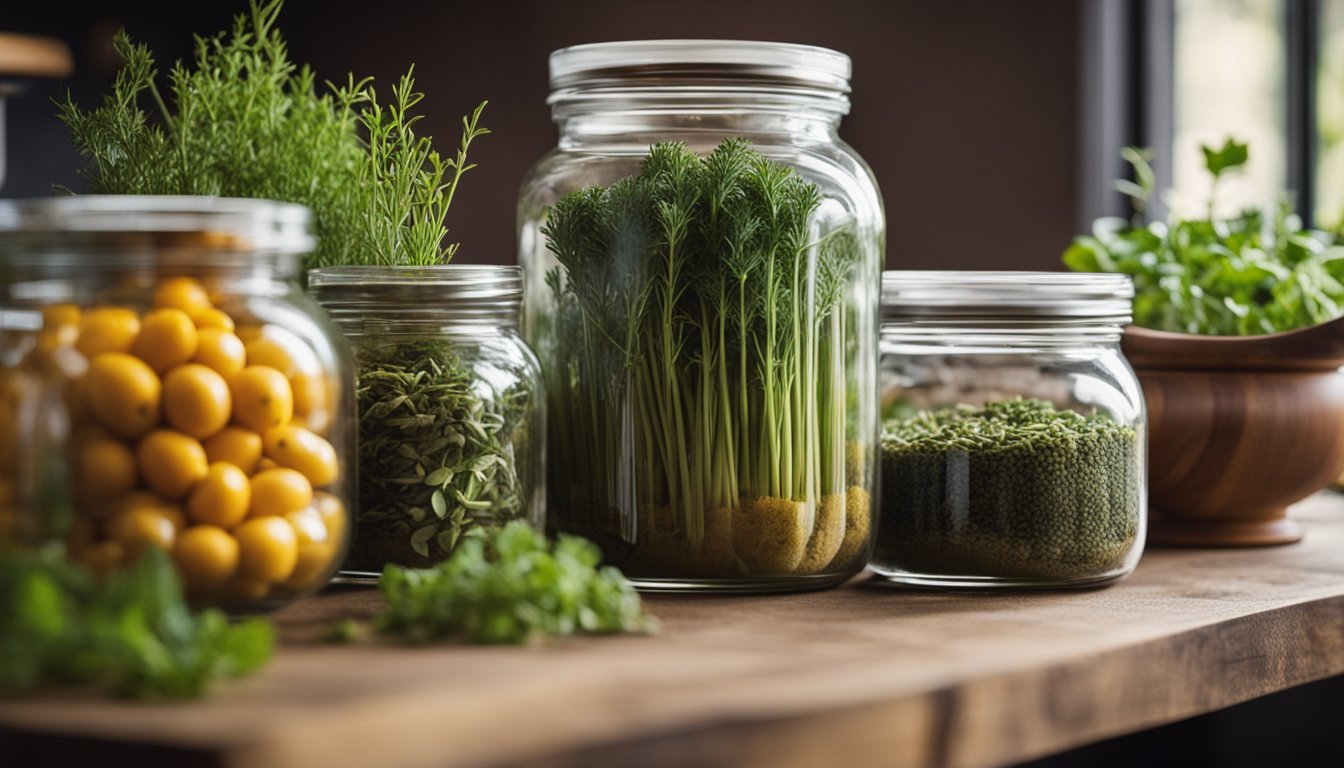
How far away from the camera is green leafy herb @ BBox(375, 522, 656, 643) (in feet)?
2.29

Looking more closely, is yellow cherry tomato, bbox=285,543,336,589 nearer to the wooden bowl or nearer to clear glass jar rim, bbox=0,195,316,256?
clear glass jar rim, bbox=0,195,316,256

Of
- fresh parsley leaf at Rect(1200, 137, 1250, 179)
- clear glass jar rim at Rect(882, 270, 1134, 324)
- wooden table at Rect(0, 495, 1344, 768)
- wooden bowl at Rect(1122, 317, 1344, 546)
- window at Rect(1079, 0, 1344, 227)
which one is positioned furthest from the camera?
window at Rect(1079, 0, 1344, 227)

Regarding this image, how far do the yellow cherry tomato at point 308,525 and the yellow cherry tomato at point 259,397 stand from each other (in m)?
0.04

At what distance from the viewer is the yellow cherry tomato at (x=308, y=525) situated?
2.37ft

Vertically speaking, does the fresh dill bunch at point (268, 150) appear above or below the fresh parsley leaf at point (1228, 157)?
below

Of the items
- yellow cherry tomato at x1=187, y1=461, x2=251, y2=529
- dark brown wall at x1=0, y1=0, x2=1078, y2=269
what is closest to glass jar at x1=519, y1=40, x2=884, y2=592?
yellow cherry tomato at x1=187, y1=461, x2=251, y2=529

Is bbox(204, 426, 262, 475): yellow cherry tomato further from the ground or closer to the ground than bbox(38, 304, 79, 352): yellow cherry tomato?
closer to the ground

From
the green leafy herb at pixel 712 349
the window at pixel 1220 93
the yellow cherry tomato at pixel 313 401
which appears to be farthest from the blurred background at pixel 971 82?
the yellow cherry tomato at pixel 313 401

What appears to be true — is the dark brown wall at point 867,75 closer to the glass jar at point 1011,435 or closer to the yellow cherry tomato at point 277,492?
the glass jar at point 1011,435

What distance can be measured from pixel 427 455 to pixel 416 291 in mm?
94

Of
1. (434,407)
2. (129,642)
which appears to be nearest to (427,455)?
(434,407)

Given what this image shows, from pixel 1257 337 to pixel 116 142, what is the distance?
0.82m

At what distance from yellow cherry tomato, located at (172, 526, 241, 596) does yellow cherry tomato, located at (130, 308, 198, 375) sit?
78 mm

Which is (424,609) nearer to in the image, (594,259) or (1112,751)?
(594,259)
